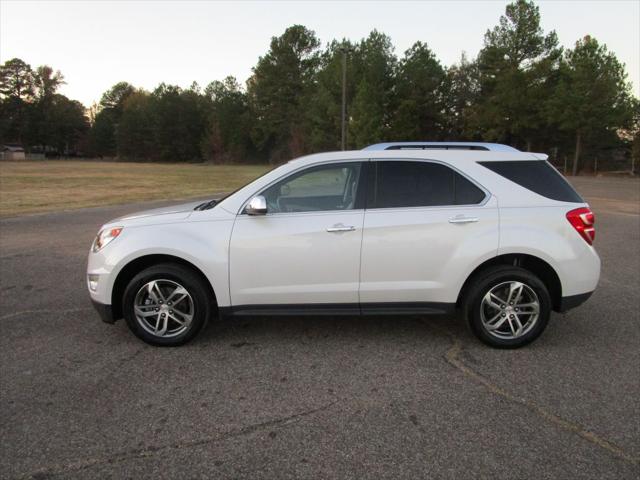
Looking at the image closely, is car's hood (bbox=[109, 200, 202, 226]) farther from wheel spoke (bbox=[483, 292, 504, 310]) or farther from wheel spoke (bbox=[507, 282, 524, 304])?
wheel spoke (bbox=[507, 282, 524, 304])

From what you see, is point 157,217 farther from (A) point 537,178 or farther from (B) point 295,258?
(A) point 537,178

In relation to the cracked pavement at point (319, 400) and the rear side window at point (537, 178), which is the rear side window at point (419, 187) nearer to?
the rear side window at point (537, 178)

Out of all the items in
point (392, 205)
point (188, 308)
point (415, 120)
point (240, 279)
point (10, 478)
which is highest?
point (415, 120)

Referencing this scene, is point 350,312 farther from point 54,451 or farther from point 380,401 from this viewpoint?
point 54,451

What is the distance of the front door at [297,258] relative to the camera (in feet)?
13.0

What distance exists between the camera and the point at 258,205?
3857mm

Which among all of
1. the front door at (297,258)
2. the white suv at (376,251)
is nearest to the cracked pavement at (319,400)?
the white suv at (376,251)

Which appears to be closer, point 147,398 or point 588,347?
point 147,398

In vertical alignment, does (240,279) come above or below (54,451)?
above

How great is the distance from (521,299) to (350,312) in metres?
1.46

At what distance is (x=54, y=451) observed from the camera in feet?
8.84

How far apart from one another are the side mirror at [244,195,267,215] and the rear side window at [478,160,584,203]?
1905mm

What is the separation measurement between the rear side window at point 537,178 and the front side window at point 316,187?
1.16 meters

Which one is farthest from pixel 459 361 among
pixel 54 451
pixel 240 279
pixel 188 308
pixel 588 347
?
pixel 54 451
